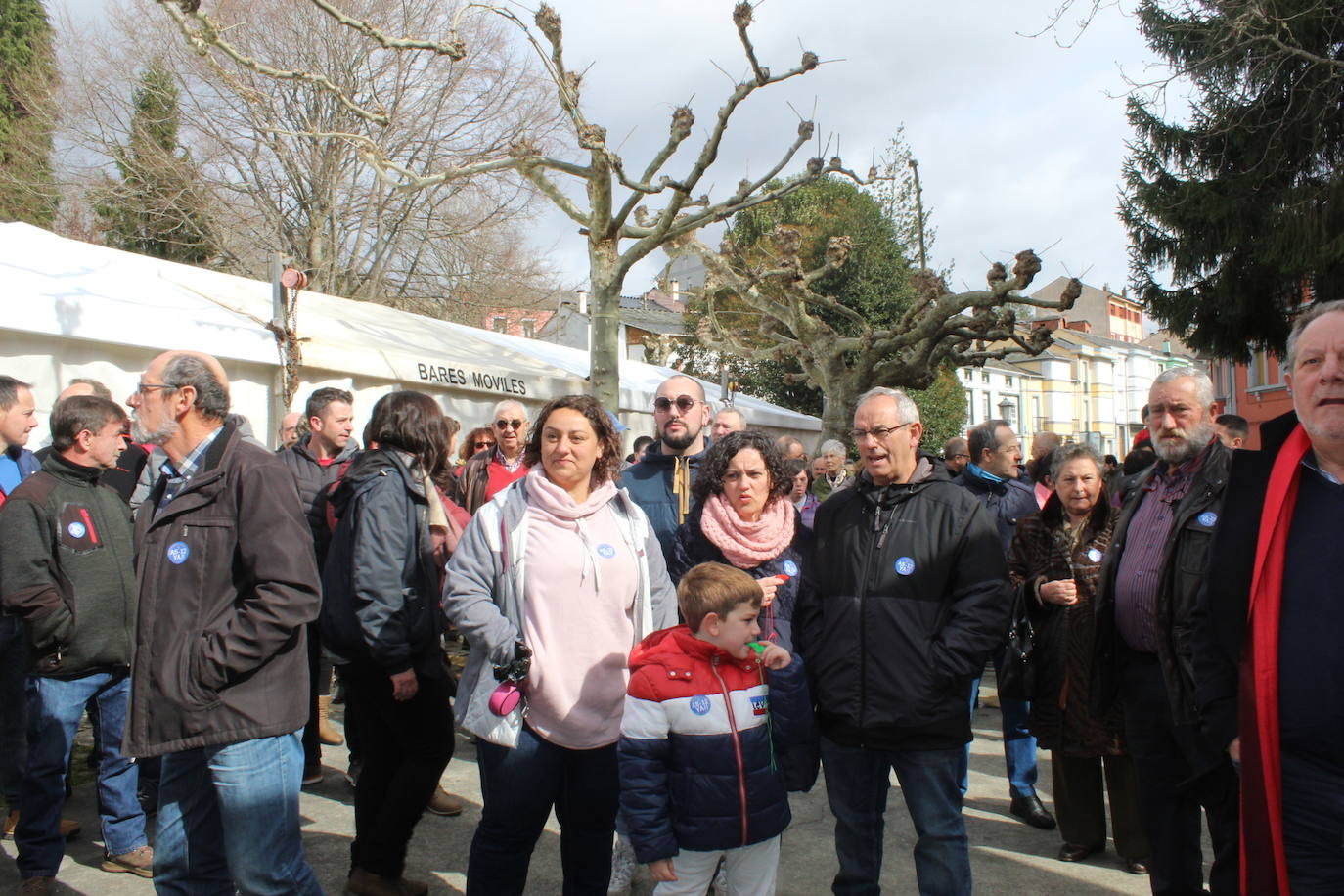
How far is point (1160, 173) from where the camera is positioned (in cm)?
1355

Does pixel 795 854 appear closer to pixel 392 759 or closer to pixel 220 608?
pixel 392 759

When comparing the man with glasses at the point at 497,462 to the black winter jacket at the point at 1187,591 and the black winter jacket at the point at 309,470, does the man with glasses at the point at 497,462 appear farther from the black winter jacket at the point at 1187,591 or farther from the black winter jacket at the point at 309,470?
the black winter jacket at the point at 1187,591

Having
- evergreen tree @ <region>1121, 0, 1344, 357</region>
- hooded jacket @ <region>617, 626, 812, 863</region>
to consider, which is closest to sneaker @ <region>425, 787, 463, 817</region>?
hooded jacket @ <region>617, 626, 812, 863</region>

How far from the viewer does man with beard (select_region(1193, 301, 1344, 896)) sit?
6.85ft

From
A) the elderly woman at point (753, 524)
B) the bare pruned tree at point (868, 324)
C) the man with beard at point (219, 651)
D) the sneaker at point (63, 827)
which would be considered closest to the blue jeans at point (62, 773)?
the sneaker at point (63, 827)

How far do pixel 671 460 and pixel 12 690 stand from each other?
2765 millimetres

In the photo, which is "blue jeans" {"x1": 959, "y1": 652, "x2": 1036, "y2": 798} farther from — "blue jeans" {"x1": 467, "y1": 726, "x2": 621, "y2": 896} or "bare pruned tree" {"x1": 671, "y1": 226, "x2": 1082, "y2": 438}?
"bare pruned tree" {"x1": 671, "y1": 226, "x2": 1082, "y2": 438}

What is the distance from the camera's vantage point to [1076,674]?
393 cm

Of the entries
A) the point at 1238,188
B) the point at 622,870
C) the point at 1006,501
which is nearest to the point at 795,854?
the point at 622,870

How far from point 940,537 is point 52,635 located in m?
3.19

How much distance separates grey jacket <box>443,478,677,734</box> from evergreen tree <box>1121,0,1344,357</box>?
8.00m

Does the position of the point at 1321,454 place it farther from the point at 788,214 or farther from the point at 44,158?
the point at 788,214

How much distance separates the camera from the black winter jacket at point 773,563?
306cm

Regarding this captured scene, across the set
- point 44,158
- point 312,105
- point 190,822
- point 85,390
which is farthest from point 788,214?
point 190,822
